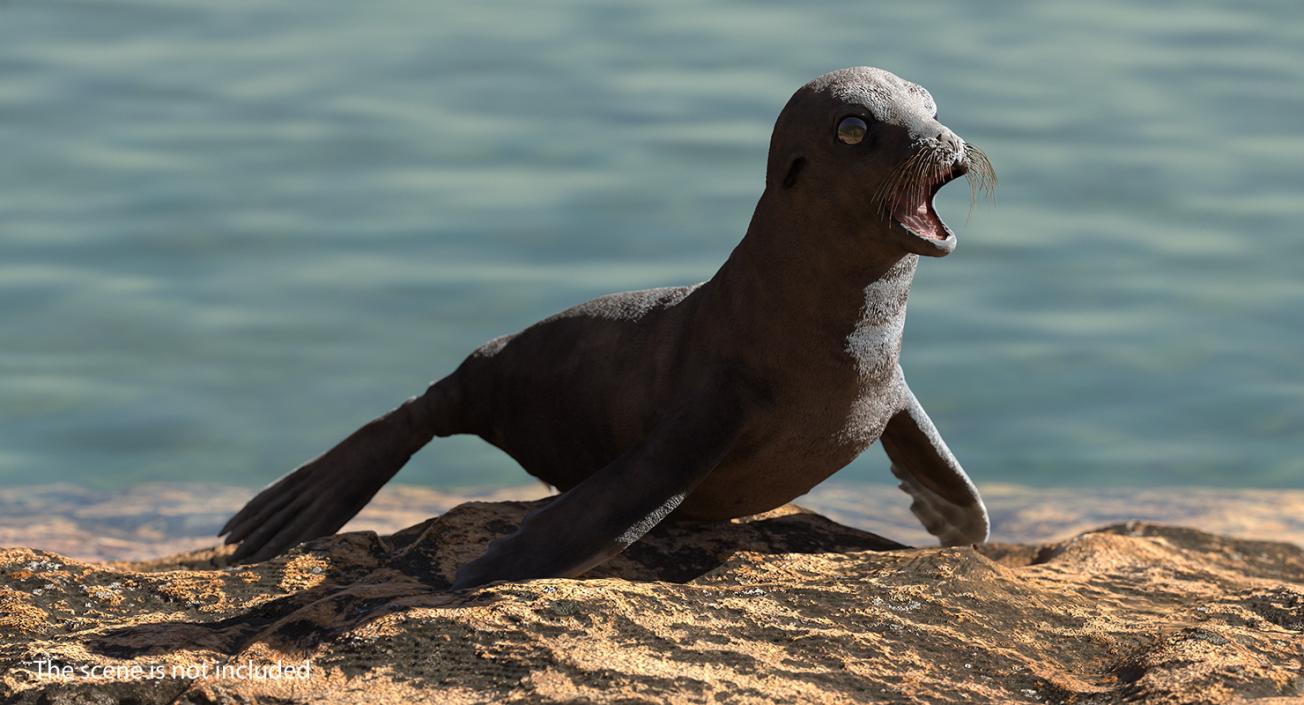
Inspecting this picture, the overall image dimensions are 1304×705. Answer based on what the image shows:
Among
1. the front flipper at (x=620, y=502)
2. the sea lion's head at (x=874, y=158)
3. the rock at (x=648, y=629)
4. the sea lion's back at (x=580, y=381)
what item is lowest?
the rock at (x=648, y=629)

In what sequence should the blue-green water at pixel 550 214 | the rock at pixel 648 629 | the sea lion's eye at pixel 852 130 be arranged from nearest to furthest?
the rock at pixel 648 629 < the sea lion's eye at pixel 852 130 < the blue-green water at pixel 550 214

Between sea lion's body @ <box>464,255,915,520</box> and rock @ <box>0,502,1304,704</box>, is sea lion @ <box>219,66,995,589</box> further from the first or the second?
rock @ <box>0,502,1304,704</box>

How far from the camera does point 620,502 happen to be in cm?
495

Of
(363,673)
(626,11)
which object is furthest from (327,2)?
(363,673)

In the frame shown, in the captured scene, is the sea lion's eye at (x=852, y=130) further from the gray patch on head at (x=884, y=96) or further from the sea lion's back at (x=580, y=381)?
Result: the sea lion's back at (x=580, y=381)

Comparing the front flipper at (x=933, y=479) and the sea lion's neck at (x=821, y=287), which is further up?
the sea lion's neck at (x=821, y=287)

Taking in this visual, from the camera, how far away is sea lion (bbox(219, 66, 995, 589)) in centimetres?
488

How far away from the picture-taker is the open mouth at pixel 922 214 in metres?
4.86

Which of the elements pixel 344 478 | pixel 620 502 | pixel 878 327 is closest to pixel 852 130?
pixel 878 327

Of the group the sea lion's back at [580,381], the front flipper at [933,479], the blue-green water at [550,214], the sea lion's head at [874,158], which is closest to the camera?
the sea lion's head at [874,158]

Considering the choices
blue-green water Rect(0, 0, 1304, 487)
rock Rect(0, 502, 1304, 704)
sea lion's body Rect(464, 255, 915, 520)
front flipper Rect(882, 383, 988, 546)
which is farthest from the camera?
blue-green water Rect(0, 0, 1304, 487)

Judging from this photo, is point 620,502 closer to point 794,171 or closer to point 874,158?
point 794,171

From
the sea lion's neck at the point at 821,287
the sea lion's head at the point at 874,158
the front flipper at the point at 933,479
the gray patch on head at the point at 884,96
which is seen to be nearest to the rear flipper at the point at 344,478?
the sea lion's neck at the point at 821,287

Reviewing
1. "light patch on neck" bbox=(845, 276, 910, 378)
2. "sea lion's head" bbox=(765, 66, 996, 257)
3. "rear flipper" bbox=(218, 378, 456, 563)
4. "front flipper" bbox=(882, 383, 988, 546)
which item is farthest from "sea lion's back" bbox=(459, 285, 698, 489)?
"front flipper" bbox=(882, 383, 988, 546)
